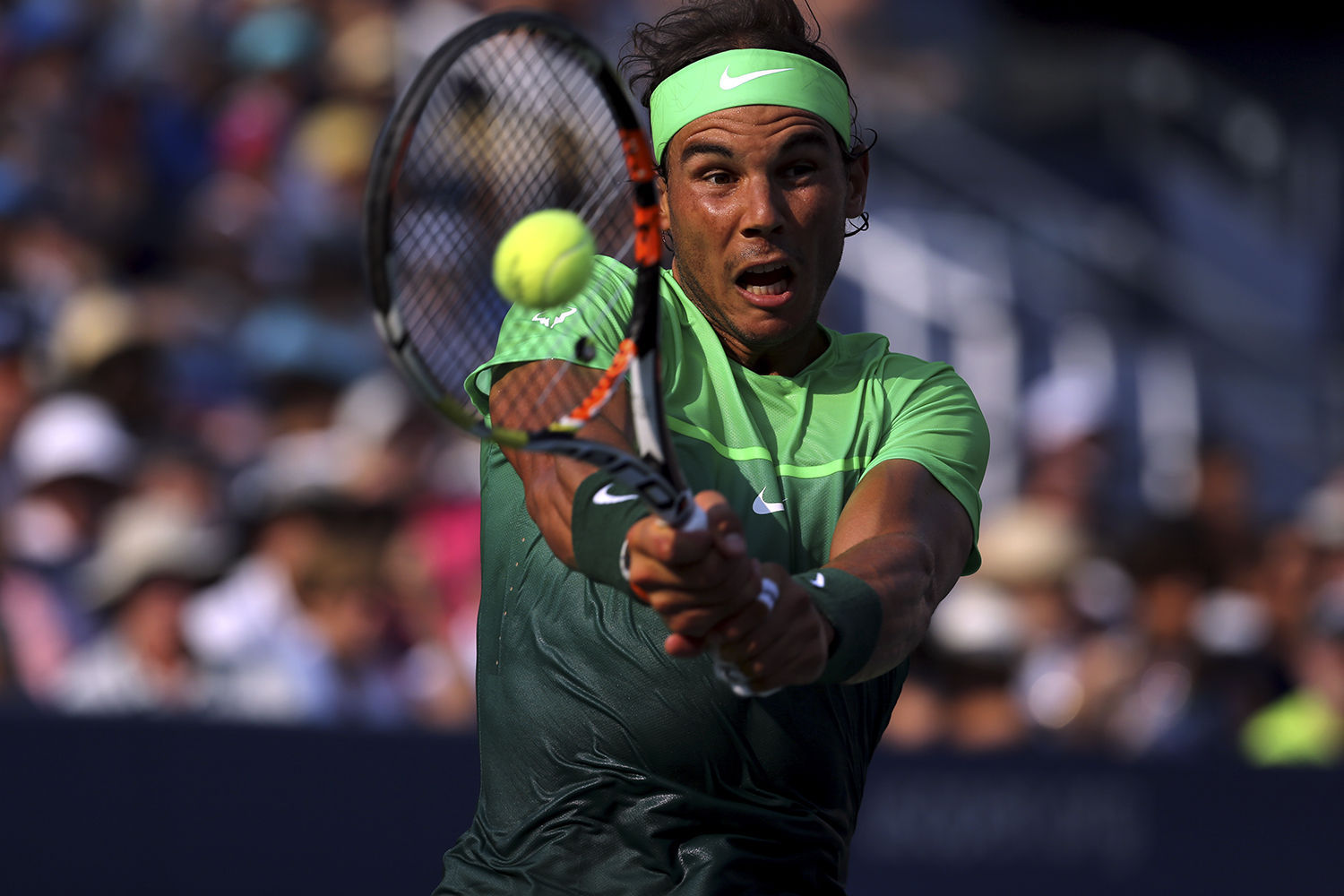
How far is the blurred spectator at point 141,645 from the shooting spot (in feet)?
17.7

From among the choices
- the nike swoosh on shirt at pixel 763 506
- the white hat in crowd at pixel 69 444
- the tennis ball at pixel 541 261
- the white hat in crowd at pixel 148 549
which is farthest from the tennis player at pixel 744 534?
the white hat in crowd at pixel 69 444

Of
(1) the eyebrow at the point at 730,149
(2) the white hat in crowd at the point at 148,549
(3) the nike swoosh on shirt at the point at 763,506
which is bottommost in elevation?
(2) the white hat in crowd at the point at 148,549

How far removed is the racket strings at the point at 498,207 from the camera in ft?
8.65

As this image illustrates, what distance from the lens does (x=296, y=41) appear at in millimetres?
7770

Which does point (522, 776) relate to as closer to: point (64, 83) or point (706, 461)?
point (706, 461)

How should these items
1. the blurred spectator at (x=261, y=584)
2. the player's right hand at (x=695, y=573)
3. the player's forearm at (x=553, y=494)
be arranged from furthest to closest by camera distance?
1. the blurred spectator at (x=261, y=584)
2. the player's forearm at (x=553, y=494)
3. the player's right hand at (x=695, y=573)

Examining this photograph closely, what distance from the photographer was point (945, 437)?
285cm

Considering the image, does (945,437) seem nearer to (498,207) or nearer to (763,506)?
(763,506)

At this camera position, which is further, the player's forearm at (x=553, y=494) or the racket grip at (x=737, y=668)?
the player's forearm at (x=553, y=494)

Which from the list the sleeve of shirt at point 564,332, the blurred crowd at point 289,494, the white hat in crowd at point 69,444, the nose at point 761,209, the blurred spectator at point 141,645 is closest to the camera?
the sleeve of shirt at point 564,332

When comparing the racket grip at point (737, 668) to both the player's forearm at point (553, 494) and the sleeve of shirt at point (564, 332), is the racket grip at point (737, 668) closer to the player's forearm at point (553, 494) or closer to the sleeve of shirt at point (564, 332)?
the player's forearm at point (553, 494)

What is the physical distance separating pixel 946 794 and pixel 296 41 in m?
4.37

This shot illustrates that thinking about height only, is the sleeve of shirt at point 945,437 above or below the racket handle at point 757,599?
above

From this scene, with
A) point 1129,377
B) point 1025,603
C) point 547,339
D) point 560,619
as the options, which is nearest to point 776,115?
point 547,339
